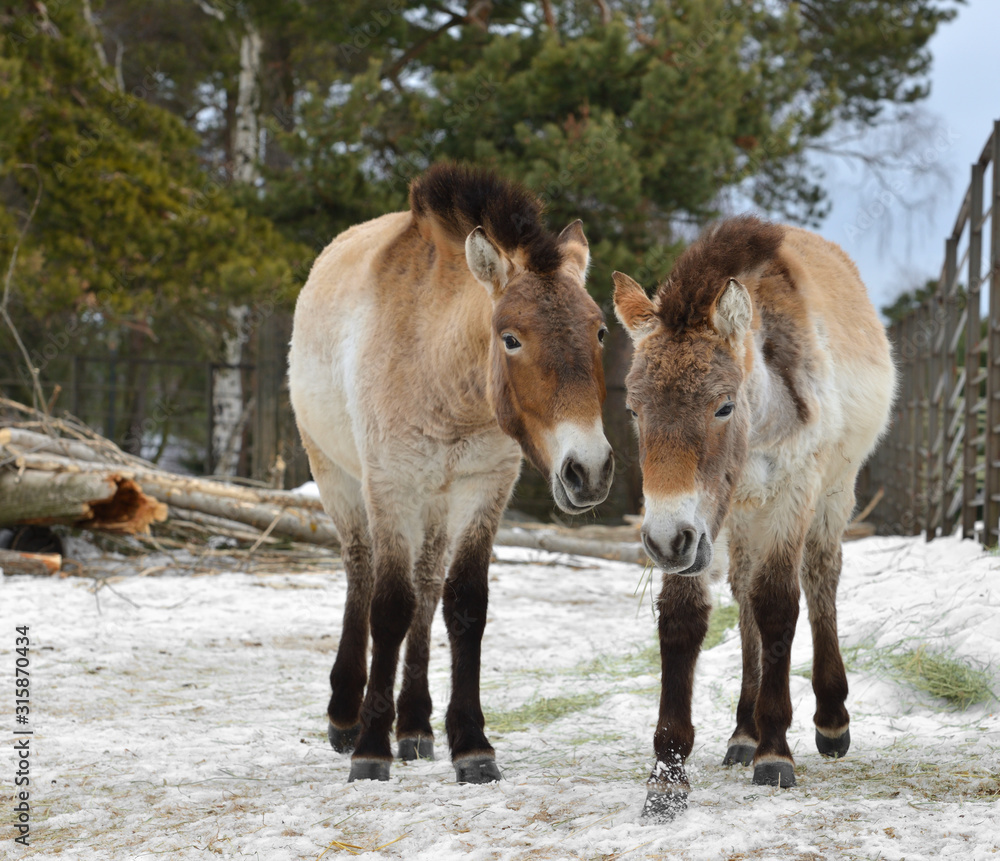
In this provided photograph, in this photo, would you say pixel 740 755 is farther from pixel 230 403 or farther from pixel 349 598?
pixel 230 403

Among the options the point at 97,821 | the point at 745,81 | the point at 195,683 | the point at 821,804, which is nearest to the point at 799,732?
the point at 821,804

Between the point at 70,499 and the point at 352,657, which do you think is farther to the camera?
the point at 70,499

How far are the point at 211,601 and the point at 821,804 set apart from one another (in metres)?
5.37

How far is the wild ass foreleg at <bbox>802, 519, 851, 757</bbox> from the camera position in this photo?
11.7 ft

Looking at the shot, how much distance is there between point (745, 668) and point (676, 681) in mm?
818

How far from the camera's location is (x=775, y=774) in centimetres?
313

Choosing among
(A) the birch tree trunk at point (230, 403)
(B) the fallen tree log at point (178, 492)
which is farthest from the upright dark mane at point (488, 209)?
(A) the birch tree trunk at point (230, 403)

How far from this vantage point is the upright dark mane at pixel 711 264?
9.62 feet

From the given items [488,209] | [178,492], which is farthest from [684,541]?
[178,492]

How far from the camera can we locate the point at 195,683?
5.09 m

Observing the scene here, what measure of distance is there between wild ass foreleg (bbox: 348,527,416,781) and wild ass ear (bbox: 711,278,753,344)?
1551 mm

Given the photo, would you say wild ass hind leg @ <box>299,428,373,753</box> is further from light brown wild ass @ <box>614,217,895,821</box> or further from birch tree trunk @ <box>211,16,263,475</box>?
birch tree trunk @ <box>211,16,263,475</box>

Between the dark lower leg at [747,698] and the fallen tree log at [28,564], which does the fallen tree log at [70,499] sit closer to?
the fallen tree log at [28,564]

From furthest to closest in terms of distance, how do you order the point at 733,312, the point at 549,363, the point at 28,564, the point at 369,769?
1. the point at 28,564
2. the point at 369,769
3. the point at 549,363
4. the point at 733,312
